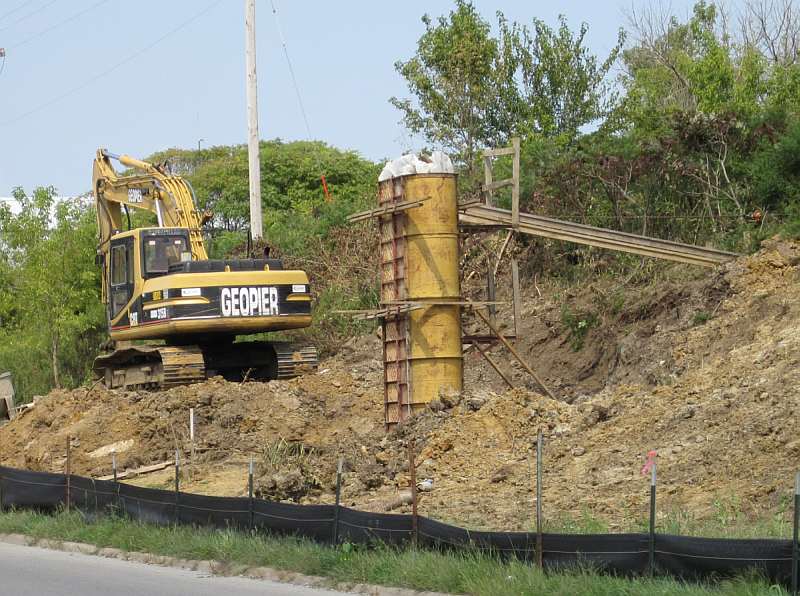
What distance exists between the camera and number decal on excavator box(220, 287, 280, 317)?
27562 millimetres

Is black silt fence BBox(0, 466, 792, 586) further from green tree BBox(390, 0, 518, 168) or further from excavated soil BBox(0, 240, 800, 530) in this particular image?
green tree BBox(390, 0, 518, 168)

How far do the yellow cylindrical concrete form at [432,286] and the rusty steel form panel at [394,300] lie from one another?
0.30ft

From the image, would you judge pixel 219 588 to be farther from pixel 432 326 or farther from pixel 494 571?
pixel 432 326

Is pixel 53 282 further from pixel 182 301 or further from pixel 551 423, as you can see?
pixel 551 423

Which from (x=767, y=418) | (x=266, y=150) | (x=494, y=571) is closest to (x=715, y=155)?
(x=767, y=418)

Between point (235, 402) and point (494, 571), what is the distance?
13.6 metres

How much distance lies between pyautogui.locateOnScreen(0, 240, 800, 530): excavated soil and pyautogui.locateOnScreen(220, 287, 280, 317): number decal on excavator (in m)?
1.83

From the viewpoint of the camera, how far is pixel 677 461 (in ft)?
49.0

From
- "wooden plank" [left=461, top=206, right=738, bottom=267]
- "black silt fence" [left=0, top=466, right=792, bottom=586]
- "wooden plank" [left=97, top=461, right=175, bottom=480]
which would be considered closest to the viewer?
"black silt fence" [left=0, top=466, right=792, bottom=586]

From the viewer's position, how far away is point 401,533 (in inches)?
510

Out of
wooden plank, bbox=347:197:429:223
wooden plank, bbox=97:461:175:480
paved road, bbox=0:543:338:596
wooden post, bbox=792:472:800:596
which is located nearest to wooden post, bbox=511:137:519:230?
wooden plank, bbox=347:197:429:223

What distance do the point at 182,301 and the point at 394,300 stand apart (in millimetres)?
8267

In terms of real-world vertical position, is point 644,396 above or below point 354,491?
above

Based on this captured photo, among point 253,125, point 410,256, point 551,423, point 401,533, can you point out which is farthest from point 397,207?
point 253,125
